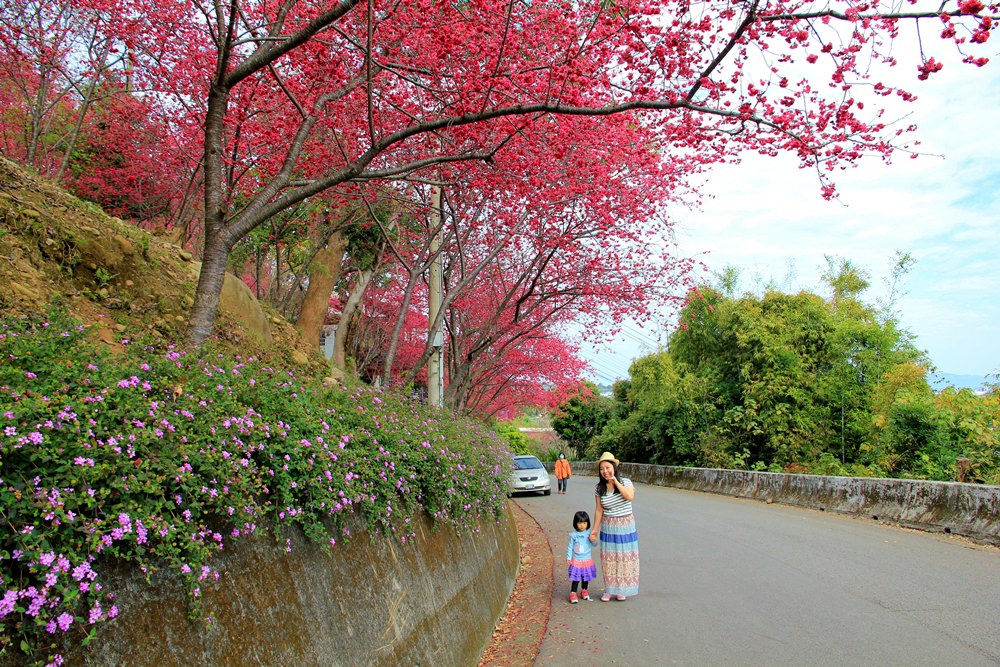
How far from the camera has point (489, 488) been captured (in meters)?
8.45

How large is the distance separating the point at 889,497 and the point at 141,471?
14.3m

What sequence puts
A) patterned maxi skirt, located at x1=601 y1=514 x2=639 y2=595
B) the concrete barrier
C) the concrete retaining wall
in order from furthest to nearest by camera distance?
the concrete barrier
patterned maxi skirt, located at x1=601 y1=514 x2=639 y2=595
the concrete retaining wall

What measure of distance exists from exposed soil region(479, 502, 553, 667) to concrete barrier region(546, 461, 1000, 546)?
653cm

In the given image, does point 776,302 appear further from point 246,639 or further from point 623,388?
point 246,639

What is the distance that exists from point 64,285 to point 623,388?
3554 centimetres

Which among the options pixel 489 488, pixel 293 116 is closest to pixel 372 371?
pixel 293 116

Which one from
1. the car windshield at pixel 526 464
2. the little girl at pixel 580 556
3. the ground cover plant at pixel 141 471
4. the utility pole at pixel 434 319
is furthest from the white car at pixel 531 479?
the ground cover plant at pixel 141 471

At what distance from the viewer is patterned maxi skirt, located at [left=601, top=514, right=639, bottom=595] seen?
7.86 meters

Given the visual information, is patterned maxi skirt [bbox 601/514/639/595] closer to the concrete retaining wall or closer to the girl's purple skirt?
the girl's purple skirt

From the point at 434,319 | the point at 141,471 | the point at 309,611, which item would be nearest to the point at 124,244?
the point at 309,611

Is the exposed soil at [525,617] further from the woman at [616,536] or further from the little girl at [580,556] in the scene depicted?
the woman at [616,536]

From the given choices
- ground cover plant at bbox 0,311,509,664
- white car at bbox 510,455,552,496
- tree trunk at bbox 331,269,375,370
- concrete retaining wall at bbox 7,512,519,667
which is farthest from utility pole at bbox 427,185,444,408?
white car at bbox 510,455,552,496

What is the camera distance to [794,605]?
7.19 metres

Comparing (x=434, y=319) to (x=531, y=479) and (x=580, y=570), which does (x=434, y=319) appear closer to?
(x=580, y=570)
